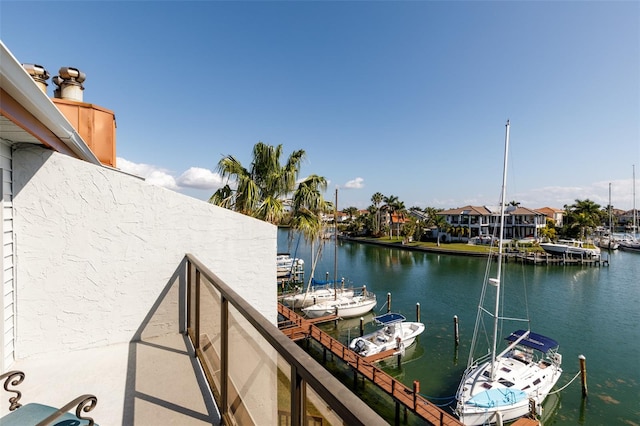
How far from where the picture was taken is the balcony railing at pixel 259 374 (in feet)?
2.82

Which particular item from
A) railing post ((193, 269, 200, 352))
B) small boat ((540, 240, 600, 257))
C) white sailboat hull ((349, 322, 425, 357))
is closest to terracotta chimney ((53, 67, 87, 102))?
railing post ((193, 269, 200, 352))

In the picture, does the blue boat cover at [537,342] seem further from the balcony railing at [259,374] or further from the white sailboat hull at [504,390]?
the balcony railing at [259,374]

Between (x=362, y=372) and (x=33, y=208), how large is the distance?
10.2m

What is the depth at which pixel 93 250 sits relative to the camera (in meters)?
3.31

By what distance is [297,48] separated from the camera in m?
17.0

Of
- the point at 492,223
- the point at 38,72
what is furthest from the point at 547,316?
the point at 492,223

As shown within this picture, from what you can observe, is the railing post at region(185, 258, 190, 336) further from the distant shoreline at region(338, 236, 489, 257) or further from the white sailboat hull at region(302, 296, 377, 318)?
the distant shoreline at region(338, 236, 489, 257)

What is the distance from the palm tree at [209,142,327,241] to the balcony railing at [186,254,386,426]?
5421mm

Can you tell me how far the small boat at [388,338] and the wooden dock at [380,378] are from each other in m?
0.59

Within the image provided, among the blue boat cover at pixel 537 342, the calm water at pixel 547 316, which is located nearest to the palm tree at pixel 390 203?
the calm water at pixel 547 316

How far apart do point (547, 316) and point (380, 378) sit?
14601 mm

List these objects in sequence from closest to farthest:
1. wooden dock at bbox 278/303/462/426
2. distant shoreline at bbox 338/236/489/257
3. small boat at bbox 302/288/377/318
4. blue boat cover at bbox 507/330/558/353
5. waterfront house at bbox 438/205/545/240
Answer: wooden dock at bbox 278/303/462/426, blue boat cover at bbox 507/330/558/353, small boat at bbox 302/288/377/318, distant shoreline at bbox 338/236/489/257, waterfront house at bbox 438/205/545/240

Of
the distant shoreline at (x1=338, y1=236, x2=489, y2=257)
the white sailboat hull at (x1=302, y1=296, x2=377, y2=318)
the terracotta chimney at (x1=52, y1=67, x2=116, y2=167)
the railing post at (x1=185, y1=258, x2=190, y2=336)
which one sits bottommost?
the white sailboat hull at (x1=302, y1=296, x2=377, y2=318)

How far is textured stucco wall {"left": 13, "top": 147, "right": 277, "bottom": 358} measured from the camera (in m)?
3.02
